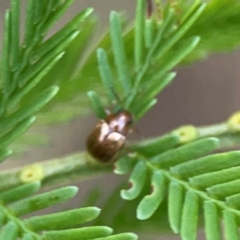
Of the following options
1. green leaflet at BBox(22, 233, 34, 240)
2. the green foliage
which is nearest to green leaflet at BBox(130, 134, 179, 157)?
the green foliage

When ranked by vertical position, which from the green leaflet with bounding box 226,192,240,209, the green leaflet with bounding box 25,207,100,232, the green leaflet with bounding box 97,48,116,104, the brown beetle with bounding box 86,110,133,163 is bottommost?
the green leaflet with bounding box 226,192,240,209

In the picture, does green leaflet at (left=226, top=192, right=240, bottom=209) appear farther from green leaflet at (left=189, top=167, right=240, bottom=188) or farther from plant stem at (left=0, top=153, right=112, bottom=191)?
plant stem at (left=0, top=153, right=112, bottom=191)

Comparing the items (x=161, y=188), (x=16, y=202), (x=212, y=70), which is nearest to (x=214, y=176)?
(x=161, y=188)

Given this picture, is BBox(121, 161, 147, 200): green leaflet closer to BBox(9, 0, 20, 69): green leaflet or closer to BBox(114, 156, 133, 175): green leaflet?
BBox(114, 156, 133, 175): green leaflet

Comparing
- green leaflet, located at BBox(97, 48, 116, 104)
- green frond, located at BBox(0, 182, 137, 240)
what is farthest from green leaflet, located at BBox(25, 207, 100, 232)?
green leaflet, located at BBox(97, 48, 116, 104)

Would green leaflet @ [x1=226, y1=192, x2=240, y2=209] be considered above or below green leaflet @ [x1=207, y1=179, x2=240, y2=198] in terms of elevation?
below

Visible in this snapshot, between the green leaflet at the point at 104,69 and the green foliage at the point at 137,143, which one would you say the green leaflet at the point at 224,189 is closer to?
the green foliage at the point at 137,143

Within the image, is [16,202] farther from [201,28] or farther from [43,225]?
[201,28]

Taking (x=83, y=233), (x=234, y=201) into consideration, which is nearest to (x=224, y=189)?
(x=234, y=201)
